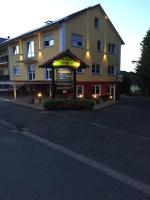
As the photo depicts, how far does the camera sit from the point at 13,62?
111 ft

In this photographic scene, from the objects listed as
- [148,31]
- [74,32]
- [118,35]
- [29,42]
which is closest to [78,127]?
[74,32]

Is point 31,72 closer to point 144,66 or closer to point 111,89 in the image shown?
point 111,89

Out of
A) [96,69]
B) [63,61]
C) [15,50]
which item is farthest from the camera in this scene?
[15,50]

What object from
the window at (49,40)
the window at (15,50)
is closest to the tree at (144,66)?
the window at (49,40)

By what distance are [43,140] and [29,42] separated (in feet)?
75.2

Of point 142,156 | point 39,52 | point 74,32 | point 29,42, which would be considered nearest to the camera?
point 142,156

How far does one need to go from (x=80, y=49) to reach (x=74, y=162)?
21328 millimetres

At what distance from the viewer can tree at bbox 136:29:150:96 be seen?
34.0 metres

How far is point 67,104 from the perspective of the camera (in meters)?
17.3

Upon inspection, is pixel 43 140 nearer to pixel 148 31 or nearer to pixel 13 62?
pixel 13 62

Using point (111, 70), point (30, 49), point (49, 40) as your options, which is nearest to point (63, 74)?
point (49, 40)

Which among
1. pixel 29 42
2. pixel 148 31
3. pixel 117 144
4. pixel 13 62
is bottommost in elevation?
pixel 117 144

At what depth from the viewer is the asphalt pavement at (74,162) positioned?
4918 millimetres

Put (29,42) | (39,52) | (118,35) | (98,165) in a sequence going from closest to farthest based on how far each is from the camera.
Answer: (98,165) → (39,52) → (29,42) → (118,35)
